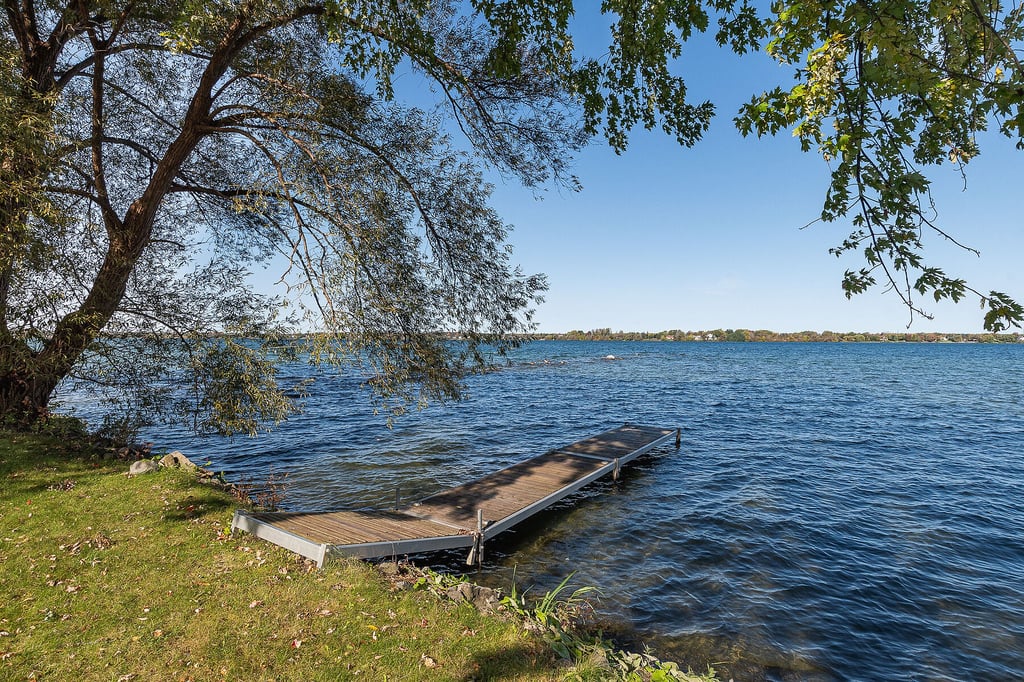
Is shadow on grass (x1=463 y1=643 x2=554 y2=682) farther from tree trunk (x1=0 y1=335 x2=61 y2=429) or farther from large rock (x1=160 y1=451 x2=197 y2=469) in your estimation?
tree trunk (x1=0 y1=335 x2=61 y2=429)

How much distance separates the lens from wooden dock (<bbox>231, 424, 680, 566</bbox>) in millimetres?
9531

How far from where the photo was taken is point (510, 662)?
20.8 ft

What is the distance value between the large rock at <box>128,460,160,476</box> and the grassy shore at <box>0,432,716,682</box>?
2.12m

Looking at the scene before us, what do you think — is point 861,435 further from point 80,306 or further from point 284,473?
point 80,306

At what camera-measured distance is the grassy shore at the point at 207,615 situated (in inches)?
235

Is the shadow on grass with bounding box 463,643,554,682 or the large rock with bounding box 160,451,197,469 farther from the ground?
the large rock with bounding box 160,451,197,469

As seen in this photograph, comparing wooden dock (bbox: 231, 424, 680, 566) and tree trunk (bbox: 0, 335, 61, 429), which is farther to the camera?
tree trunk (bbox: 0, 335, 61, 429)

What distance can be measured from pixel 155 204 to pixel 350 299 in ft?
21.4

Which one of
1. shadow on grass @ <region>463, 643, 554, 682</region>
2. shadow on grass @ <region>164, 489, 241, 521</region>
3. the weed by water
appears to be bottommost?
the weed by water

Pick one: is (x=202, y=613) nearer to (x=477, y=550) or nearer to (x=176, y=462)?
(x=477, y=550)

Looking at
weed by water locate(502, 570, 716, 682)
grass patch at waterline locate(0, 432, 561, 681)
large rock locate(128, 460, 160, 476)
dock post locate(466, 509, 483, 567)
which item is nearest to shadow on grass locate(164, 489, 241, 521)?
grass patch at waterline locate(0, 432, 561, 681)

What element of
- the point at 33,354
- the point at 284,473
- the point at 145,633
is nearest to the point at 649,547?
the point at 145,633

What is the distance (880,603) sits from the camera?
11.0 m

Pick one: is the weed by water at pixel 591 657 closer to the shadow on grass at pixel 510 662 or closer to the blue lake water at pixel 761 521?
the shadow on grass at pixel 510 662
